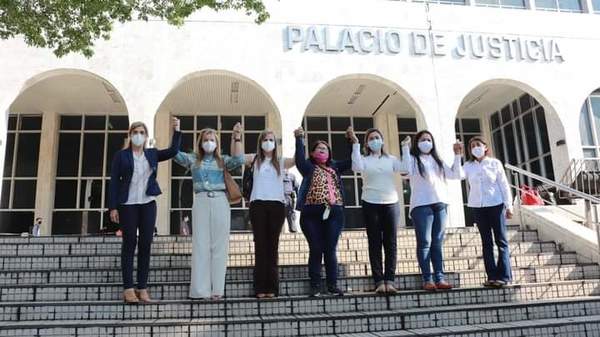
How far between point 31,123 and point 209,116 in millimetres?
5295

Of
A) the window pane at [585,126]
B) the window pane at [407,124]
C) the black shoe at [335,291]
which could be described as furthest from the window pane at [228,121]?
the black shoe at [335,291]

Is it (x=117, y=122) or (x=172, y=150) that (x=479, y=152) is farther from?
(x=117, y=122)

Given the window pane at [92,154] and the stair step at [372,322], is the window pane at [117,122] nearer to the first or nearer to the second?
the window pane at [92,154]

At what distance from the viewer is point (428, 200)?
5363 millimetres

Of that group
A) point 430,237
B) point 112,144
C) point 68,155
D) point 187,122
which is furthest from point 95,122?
point 430,237

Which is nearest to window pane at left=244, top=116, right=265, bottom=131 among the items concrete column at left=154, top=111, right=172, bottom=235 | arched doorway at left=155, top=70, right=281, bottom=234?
arched doorway at left=155, top=70, right=281, bottom=234

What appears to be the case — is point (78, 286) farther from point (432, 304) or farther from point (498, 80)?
point (498, 80)

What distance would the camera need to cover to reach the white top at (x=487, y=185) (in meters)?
5.56

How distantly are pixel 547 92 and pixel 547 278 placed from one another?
8.42 meters

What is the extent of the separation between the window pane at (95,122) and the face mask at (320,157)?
1198cm

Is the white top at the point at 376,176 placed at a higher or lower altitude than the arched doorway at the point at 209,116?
lower

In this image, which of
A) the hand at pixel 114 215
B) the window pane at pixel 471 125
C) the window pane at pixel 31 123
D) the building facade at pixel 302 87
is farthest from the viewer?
the window pane at pixel 471 125

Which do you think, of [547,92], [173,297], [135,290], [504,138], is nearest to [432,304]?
[173,297]

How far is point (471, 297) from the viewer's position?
5086mm
